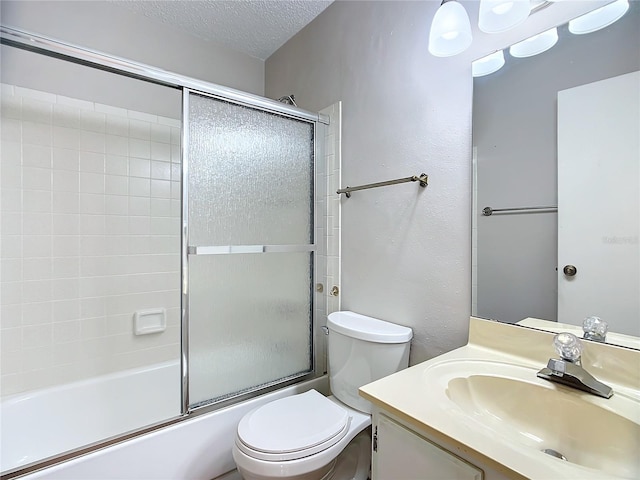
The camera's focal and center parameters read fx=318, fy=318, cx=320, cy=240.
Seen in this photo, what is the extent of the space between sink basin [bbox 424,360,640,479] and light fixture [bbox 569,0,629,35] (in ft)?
3.40

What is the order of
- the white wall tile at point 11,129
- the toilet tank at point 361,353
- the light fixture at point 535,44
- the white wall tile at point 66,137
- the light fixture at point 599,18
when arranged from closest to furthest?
1. the light fixture at point 599,18
2. the light fixture at point 535,44
3. the toilet tank at point 361,353
4. the white wall tile at point 11,129
5. the white wall tile at point 66,137

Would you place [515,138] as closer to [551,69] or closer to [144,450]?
[551,69]

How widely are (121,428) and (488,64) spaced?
Answer: 2.48 m

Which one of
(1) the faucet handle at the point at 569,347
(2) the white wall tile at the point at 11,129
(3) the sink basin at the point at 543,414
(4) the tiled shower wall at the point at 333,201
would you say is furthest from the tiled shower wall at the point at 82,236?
(1) the faucet handle at the point at 569,347

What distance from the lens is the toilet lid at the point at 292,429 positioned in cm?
110

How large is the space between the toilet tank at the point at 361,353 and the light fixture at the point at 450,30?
1.12 metres

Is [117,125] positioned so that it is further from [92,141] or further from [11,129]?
[11,129]

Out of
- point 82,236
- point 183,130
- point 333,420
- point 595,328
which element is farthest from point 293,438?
point 82,236

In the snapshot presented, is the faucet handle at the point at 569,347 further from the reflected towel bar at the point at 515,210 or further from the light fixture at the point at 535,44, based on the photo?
the light fixture at the point at 535,44

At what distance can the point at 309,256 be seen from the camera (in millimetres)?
1843

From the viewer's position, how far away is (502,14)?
1.00 m

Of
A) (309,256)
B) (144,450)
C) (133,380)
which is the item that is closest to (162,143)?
(309,256)

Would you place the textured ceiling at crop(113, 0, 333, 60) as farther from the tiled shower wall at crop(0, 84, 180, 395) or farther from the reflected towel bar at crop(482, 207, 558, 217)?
the reflected towel bar at crop(482, 207, 558, 217)

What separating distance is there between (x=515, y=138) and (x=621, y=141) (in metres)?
0.29
